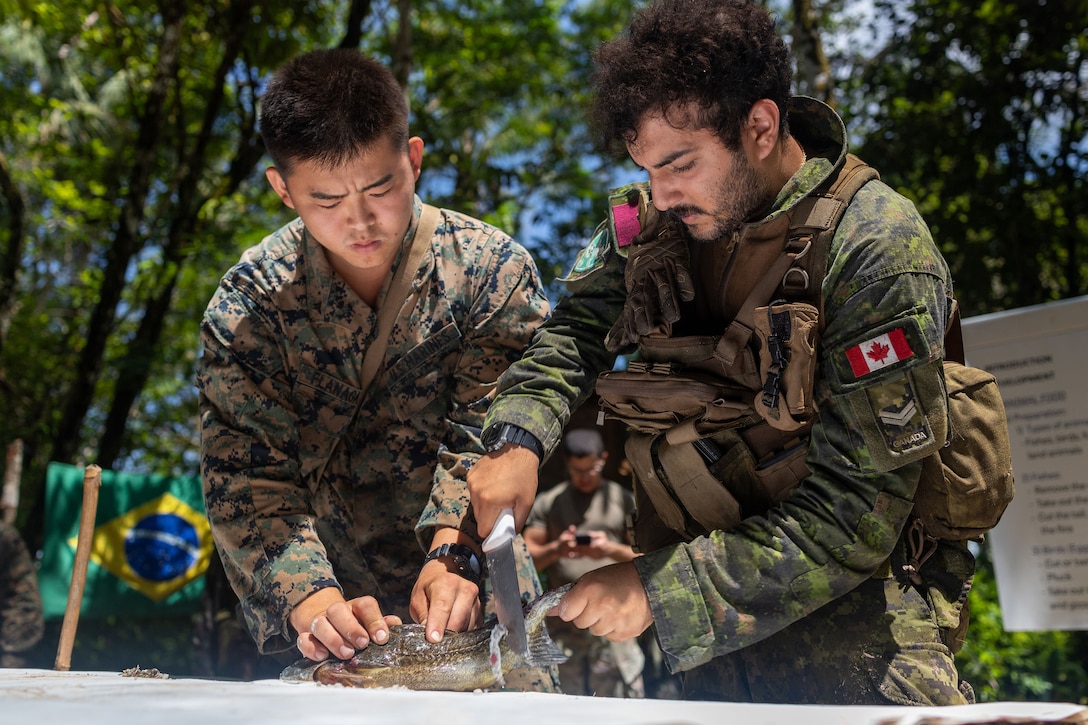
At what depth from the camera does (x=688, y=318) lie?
223cm

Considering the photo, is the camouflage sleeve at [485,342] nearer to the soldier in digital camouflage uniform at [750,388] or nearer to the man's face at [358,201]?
the man's face at [358,201]

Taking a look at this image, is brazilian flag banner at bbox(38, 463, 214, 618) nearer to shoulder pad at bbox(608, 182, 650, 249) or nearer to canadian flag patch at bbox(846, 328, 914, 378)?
shoulder pad at bbox(608, 182, 650, 249)

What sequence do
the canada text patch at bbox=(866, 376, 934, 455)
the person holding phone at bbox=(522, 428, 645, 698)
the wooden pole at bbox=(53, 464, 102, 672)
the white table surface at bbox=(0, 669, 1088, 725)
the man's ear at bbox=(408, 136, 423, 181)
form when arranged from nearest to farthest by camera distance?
the white table surface at bbox=(0, 669, 1088, 725) → the canada text patch at bbox=(866, 376, 934, 455) → the wooden pole at bbox=(53, 464, 102, 672) → the man's ear at bbox=(408, 136, 423, 181) → the person holding phone at bbox=(522, 428, 645, 698)

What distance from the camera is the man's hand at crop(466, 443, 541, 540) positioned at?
79.1 inches

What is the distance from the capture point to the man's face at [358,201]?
101 inches

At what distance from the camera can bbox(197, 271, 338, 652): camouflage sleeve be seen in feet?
8.36

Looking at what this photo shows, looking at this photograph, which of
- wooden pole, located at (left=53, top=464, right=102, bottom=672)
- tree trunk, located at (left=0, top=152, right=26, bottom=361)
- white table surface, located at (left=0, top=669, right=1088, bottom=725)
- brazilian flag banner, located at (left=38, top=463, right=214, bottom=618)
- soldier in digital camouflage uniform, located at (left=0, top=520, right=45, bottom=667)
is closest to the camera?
white table surface, located at (left=0, top=669, right=1088, bottom=725)

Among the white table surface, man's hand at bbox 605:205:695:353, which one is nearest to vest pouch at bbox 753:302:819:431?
man's hand at bbox 605:205:695:353

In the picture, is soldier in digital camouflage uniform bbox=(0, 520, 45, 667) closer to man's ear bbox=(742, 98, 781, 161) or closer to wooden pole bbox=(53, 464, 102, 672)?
wooden pole bbox=(53, 464, 102, 672)

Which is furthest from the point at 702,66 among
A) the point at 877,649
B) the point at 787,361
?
the point at 877,649

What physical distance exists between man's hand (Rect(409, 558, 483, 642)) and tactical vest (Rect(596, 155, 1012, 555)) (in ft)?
1.70

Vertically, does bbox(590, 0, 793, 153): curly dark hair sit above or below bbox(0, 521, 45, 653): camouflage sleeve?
above

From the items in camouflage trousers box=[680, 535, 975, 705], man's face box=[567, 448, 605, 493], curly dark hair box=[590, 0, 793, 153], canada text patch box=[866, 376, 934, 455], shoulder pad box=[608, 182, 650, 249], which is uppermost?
curly dark hair box=[590, 0, 793, 153]

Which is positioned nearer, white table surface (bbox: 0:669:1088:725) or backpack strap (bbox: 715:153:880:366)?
white table surface (bbox: 0:669:1088:725)
